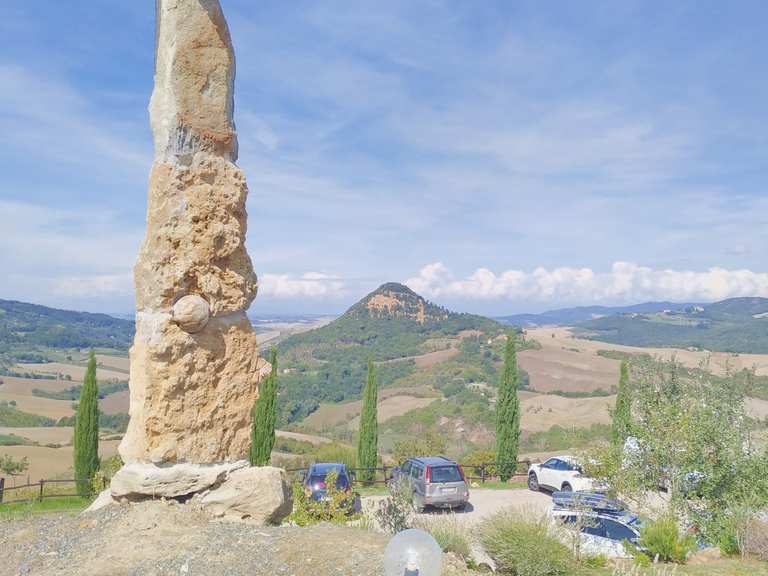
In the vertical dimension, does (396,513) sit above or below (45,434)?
above

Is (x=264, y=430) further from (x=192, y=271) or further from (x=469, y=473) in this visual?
(x=192, y=271)

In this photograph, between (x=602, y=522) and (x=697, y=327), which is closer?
(x=602, y=522)

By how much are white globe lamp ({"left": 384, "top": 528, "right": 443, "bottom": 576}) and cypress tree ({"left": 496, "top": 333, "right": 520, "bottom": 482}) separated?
21491 millimetres

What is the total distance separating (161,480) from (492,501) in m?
15.1

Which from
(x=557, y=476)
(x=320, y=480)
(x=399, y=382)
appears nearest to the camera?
(x=320, y=480)

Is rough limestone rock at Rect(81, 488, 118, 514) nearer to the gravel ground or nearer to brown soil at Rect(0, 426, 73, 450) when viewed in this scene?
the gravel ground

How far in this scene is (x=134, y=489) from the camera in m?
7.86

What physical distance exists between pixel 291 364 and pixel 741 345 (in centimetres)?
8051

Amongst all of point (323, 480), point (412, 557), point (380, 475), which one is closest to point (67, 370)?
point (380, 475)

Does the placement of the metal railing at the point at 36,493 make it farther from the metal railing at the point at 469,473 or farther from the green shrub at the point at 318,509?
the green shrub at the point at 318,509

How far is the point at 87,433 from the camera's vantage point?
21.0 m

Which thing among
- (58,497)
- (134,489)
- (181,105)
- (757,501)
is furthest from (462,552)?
(58,497)

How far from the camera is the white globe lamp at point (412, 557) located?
5398 mm

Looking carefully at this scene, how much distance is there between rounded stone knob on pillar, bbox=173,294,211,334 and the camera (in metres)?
8.06
